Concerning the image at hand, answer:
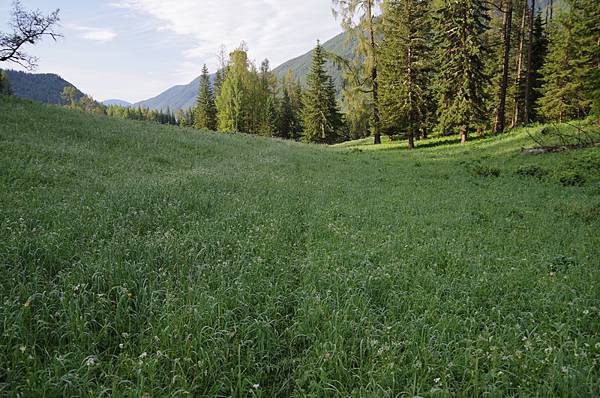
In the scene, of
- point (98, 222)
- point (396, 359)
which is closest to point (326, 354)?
point (396, 359)

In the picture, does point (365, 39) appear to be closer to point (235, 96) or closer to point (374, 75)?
point (374, 75)

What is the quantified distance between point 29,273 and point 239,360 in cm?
320

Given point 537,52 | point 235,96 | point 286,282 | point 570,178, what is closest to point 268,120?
point 235,96

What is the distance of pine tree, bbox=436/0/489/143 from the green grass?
2102cm

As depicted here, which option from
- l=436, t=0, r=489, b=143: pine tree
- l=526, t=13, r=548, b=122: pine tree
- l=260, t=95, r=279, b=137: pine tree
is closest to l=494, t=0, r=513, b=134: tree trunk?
l=436, t=0, r=489, b=143: pine tree

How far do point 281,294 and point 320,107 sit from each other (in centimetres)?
5042

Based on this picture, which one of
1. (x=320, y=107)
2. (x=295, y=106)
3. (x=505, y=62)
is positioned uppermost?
(x=295, y=106)

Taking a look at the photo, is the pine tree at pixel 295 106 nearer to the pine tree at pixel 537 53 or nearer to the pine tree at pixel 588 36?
the pine tree at pixel 537 53

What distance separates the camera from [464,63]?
28000 mm

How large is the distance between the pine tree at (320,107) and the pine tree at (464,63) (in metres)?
23.4

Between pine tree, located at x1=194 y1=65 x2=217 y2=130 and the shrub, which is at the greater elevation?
pine tree, located at x1=194 y1=65 x2=217 y2=130

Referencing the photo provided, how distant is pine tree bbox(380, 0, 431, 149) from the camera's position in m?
30.9

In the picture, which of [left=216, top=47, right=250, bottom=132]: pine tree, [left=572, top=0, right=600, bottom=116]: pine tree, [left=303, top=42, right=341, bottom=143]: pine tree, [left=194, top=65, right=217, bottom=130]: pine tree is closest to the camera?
[left=572, top=0, right=600, bottom=116]: pine tree

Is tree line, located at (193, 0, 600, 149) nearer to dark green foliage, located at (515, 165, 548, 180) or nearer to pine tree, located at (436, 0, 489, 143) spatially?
pine tree, located at (436, 0, 489, 143)
